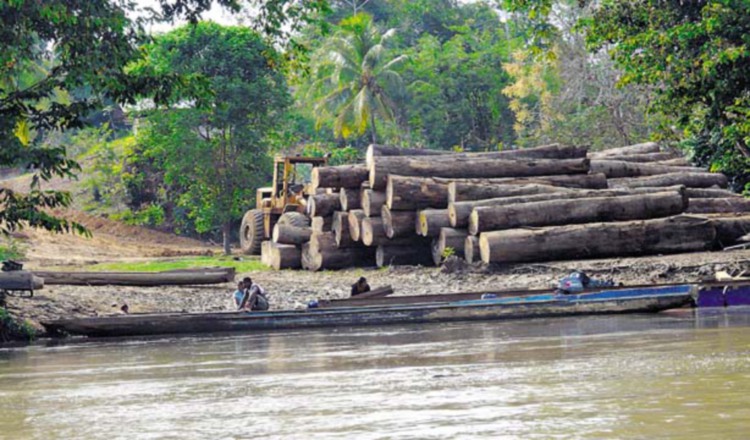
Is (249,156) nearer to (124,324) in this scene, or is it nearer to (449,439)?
(124,324)

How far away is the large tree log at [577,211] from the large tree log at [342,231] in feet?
14.1

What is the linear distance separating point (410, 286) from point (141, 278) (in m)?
5.32

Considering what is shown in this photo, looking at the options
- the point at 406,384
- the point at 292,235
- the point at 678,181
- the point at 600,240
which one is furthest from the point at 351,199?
the point at 406,384

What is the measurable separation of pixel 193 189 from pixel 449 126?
56.7ft

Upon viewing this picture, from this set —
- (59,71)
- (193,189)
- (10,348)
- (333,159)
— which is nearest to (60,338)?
(10,348)

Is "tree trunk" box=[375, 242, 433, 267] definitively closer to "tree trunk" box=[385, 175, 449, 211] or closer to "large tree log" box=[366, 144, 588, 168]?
"tree trunk" box=[385, 175, 449, 211]

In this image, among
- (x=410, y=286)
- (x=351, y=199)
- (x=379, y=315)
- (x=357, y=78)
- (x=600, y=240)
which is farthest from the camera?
(x=357, y=78)

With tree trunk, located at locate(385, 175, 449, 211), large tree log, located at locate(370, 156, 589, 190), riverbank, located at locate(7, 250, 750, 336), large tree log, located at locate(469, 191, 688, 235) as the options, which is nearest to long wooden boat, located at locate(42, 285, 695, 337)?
riverbank, located at locate(7, 250, 750, 336)

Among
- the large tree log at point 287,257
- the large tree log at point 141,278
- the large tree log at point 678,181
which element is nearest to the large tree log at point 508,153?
the large tree log at point 678,181

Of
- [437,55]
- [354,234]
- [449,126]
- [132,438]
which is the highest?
[437,55]

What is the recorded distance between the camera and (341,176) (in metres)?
25.9

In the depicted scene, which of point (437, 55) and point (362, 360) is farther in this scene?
point (437, 55)

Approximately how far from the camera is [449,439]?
7328 mm

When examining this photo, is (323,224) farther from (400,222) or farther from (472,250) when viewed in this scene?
(472,250)
